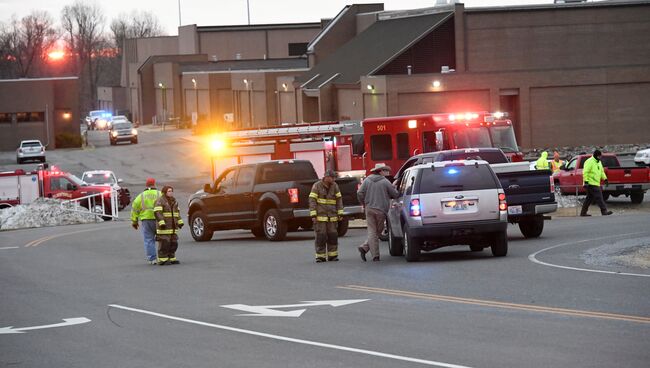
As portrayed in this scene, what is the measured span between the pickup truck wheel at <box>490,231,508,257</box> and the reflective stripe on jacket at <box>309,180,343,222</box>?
9.83 ft

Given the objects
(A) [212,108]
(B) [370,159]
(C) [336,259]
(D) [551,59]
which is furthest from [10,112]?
(C) [336,259]

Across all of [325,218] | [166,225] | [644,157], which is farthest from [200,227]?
[644,157]

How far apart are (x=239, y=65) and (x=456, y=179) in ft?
285

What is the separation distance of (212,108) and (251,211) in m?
69.1

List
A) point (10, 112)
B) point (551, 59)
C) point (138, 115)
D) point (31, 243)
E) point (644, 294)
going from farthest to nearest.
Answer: point (138, 115)
point (10, 112)
point (551, 59)
point (31, 243)
point (644, 294)

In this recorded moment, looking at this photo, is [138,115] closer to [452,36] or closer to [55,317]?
[452,36]

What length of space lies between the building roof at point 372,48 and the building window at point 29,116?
2147 centimetres

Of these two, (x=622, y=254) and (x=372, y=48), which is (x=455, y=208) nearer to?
(x=622, y=254)

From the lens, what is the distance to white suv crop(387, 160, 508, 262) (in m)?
21.4

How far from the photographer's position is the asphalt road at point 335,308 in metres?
12.2

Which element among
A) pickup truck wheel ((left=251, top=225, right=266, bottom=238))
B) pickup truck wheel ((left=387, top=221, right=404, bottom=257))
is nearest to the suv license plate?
pickup truck wheel ((left=387, top=221, right=404, bottom=257))

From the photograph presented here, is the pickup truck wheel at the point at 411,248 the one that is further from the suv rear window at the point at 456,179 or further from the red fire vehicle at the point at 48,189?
the red fire vehicle at the point at 48,189

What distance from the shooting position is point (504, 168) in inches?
1039

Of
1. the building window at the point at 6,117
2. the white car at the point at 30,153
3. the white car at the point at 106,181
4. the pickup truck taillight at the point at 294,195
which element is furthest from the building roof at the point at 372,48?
the pickup truck taillight at the point at 294,195
